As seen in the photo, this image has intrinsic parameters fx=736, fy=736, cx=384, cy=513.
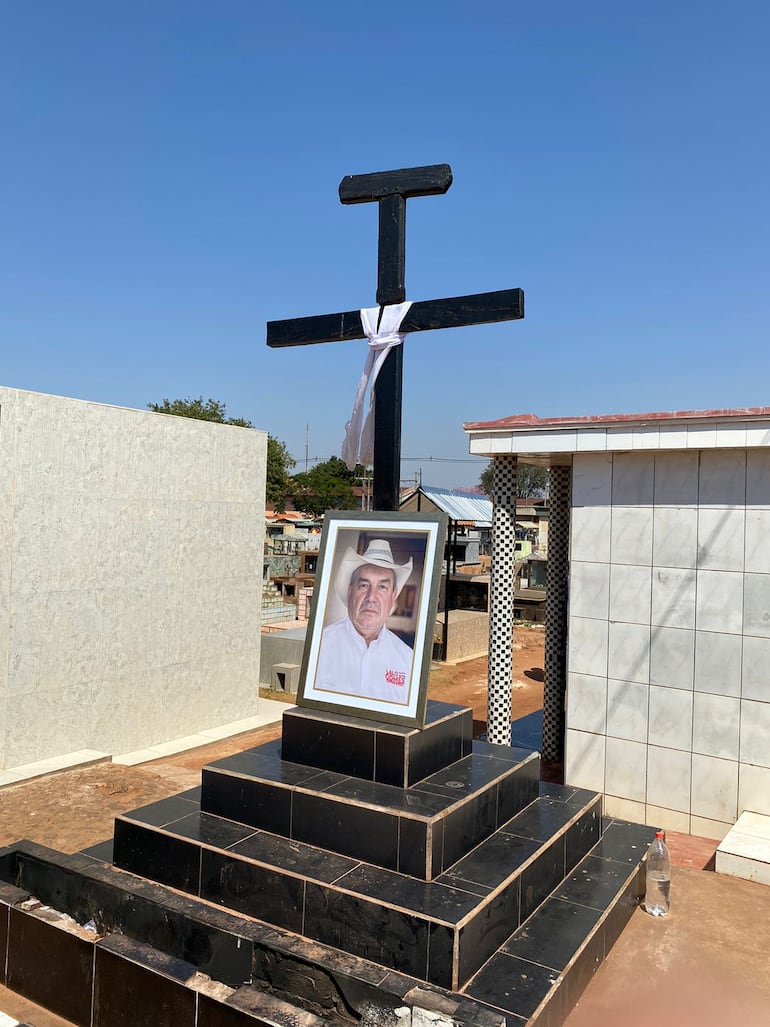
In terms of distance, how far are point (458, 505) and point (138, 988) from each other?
63.7 feet

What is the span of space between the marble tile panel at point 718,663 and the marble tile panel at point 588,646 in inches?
40.4

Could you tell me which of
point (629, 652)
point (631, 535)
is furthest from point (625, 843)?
point (631, 535)

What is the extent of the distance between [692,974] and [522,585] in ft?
92.8

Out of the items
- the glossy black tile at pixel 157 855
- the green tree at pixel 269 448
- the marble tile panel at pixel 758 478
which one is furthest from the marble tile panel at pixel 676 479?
the green tree at pixel 269 448

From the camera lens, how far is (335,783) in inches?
215

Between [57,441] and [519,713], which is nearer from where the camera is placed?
[57,441]

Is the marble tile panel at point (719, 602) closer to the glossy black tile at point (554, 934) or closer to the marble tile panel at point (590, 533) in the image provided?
the marble tile panel at point (590, 533)

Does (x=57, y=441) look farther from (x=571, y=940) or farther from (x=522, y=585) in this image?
(x=522, y=585)

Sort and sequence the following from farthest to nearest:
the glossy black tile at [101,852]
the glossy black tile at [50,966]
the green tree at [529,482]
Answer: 1. the green tree at [529,482]
2. the glossy black tile at [101,852]
3. the glossy black tile at [50,966]

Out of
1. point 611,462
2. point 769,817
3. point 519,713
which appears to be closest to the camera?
point 769,817

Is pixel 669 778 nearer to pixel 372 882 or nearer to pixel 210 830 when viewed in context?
pixel 372 882

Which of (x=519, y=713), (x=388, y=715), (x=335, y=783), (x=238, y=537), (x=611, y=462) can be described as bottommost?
(x=519, y=713)

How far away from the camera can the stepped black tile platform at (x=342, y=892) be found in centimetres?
420

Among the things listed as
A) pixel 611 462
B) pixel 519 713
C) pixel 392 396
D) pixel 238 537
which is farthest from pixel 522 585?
pixel 392 396
